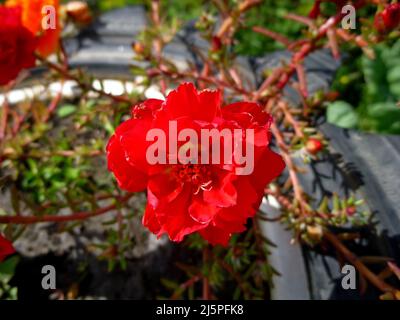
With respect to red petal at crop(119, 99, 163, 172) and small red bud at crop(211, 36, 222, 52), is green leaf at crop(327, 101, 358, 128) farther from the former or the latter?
red petal at crop(119, 99, 163, 172)

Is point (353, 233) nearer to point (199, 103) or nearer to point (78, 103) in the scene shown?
point (199, 103)

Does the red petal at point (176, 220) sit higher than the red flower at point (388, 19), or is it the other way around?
the red flower at point (388, 19)

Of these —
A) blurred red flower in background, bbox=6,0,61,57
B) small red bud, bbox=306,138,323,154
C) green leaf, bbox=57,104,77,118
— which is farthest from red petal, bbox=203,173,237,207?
green leaf, bbox=57,104,77,118

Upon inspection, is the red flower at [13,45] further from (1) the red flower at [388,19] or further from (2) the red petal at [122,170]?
(1) the red flower at [388,19]

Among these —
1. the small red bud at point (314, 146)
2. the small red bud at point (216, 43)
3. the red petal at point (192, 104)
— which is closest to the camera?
the red petal at point (192, 104)

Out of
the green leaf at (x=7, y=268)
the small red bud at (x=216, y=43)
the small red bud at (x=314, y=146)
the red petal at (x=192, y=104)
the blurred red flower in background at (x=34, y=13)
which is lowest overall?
the green leaf at (x=7, y=268)

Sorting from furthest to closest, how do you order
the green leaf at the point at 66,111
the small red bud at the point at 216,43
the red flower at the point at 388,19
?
the green leaf at the point at 66,111 → the small red bud at the point at 216,43 → the red flower at the point at 388,19

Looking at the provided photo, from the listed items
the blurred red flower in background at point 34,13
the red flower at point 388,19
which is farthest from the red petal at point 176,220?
the blurred red flower in background at point 34,13
